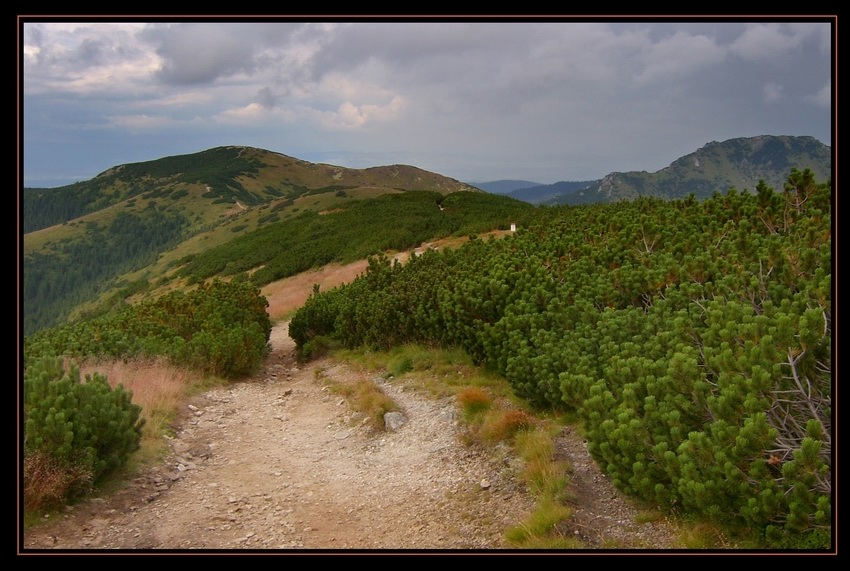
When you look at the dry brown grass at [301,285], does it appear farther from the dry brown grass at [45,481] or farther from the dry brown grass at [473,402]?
the dry brown grass at [45,481]

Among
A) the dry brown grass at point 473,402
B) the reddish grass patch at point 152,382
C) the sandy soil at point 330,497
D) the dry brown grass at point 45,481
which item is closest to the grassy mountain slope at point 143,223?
the reddish grass patch at point 152,382

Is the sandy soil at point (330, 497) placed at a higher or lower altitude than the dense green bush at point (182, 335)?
Result: lower

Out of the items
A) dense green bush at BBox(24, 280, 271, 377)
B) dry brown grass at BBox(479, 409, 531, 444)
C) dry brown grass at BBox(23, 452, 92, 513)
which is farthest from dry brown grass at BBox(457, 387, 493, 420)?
dense green bush at BBox(24, 280, 271, 377)

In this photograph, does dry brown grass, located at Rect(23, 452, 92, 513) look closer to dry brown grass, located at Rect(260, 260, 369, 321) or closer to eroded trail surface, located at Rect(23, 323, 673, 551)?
eroded trail surface, located at Rect(23, 323, 673, 551)

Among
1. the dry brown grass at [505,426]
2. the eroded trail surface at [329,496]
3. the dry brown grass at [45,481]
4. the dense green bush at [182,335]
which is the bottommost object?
the eroded trail surface at [329,496]

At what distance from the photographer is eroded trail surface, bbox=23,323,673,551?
203 inches

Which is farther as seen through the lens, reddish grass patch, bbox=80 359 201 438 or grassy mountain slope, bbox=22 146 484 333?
grassy mountain slope, bbox=22 146 484 333

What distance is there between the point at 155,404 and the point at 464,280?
5204 millimetres

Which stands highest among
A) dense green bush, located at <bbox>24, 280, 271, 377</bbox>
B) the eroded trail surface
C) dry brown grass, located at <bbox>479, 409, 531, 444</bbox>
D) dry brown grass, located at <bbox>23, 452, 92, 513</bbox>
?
dense green bush, located at <bbox>24, 280, 271, 377</bbox>

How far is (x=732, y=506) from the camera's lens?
4211 mm

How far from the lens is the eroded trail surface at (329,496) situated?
16.9 feet

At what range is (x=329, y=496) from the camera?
6.27 metres

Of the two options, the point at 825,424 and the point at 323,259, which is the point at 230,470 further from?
the point at 323,259

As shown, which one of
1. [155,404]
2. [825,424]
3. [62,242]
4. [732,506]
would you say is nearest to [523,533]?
[732,506]
